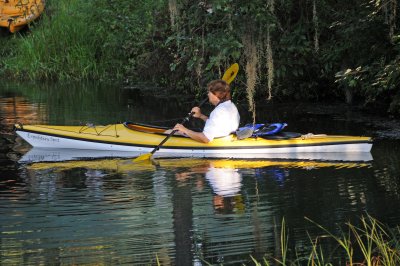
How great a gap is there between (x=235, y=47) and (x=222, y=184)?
388 cm

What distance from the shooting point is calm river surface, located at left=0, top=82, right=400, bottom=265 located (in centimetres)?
697

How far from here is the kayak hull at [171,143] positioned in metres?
11.4

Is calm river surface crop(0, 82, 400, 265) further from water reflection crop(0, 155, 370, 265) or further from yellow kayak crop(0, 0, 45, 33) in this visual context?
yellow kayak crop(0, 0, 45, 33)

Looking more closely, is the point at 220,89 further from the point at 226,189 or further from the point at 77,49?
the point at 77,49

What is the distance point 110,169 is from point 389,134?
4616 millimetres

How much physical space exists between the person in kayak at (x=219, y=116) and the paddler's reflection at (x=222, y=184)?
41cm

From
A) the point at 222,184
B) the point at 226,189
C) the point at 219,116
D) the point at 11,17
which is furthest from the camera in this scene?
the point at 11,17

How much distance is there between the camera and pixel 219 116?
1123 cm

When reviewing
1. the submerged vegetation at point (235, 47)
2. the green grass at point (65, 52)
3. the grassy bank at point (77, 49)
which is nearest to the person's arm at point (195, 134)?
the submerged vegetation at point (235, 47)

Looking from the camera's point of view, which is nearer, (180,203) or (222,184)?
(180,203)

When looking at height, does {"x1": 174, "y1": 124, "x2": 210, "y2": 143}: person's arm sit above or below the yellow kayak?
below

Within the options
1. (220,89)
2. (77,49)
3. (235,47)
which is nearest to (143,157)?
(220,89)

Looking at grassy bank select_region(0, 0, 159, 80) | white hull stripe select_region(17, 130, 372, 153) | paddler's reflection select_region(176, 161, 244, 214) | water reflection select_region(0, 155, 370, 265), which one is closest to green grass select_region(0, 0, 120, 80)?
grassy bank select_region(0, 0, 159, 80)

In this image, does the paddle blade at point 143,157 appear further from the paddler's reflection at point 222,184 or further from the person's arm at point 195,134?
the paddler's reflection at point 222,184
